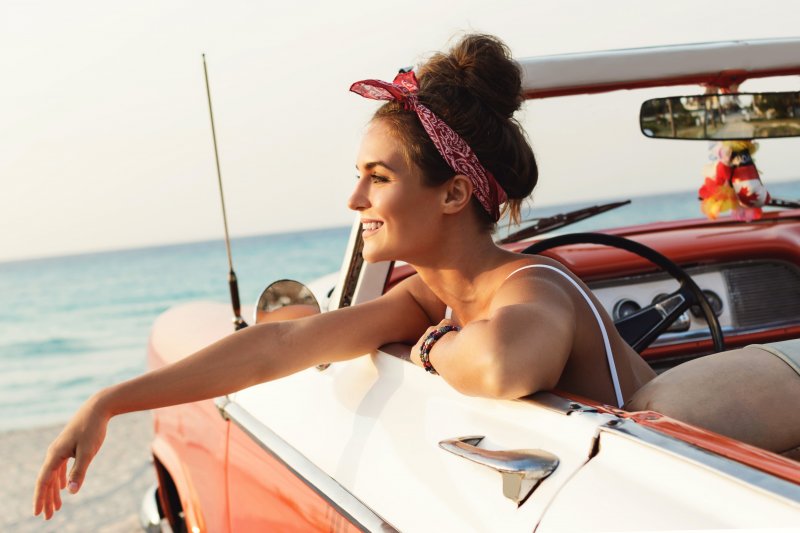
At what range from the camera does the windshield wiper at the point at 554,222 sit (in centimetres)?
294

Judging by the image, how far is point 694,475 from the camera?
108 centimetres

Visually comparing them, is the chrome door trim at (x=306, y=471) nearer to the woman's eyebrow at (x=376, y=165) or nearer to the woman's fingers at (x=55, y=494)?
the woman's fingers at (x=55, y=494)

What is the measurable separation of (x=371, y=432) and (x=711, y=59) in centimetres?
144

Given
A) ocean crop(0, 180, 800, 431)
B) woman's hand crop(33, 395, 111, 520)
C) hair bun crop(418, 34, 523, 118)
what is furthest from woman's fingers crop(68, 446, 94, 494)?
ocean crop(0, 180, 800, 431)

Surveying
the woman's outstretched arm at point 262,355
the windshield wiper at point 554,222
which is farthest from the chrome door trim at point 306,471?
the windshield wiper at point 554,222

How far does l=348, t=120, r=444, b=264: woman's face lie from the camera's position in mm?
1870

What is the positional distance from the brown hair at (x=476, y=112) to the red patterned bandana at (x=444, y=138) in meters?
0.02

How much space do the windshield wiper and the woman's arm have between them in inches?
50.1

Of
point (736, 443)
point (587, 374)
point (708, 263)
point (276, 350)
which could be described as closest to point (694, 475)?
point (736, 443)

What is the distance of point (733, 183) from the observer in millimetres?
2979

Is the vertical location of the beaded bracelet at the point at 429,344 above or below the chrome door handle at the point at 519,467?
above

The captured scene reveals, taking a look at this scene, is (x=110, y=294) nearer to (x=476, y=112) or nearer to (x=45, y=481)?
(x=45, y=481)

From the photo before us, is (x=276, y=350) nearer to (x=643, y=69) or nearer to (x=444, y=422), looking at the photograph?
(x=444, y=422)

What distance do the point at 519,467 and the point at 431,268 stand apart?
0.76m
